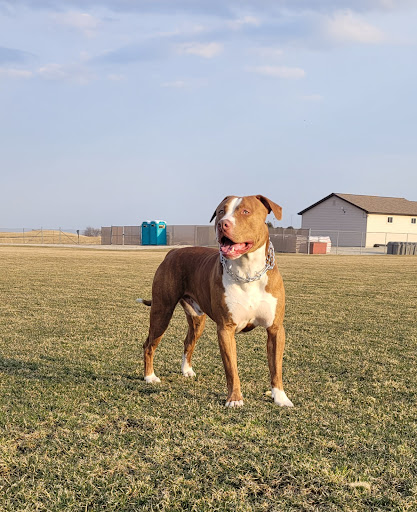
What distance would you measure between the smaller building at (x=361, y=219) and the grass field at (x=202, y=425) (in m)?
47.4

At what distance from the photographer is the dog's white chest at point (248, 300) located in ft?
12.8

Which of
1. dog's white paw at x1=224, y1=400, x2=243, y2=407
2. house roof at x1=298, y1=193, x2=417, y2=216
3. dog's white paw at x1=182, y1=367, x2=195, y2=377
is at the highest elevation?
house roof at x1=298, y1=193, x2=417, y2=216

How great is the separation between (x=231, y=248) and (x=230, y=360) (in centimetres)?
102

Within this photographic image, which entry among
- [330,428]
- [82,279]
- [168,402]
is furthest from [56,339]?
[82,279]

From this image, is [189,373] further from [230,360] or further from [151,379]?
[230,360]

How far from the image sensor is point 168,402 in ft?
13.6

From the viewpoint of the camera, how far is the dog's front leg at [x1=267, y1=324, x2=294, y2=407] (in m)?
4.07

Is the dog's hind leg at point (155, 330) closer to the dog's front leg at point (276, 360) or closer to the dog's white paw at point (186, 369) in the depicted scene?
the dog's white paw at point (186, 369)

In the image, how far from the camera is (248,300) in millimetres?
3893

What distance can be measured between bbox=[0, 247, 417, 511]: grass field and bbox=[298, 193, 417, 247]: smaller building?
4739 cm

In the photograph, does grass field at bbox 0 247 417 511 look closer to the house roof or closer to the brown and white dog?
the brown and white dog

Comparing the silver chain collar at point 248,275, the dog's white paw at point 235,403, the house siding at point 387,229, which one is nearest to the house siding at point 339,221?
the house siding at point 387,229

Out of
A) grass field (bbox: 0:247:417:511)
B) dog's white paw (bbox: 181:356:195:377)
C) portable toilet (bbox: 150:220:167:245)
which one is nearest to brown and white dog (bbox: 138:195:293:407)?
grass field (bbox: 0:247:417:511)

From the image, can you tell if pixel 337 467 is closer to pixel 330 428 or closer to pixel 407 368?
pixel 330 428
